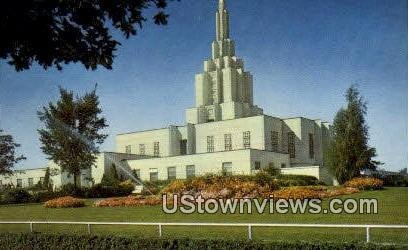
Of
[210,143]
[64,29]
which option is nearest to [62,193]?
[210,143]

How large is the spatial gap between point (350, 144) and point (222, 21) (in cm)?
5048

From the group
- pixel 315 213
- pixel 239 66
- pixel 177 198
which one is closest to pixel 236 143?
pixel 239 66

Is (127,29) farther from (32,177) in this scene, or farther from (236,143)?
(32,177)

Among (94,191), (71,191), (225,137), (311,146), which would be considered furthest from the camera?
(311,146)

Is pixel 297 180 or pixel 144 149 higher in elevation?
pixel 144 149

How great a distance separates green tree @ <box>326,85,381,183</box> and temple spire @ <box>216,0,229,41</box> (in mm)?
47989

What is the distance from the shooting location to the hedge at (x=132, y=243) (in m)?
10.3

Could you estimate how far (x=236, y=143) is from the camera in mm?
59938

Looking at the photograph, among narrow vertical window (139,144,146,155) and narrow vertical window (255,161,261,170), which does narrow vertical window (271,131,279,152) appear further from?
narrow vertical window (139,144,146,155)

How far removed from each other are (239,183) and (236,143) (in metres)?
33.8

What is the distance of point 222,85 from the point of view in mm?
77875

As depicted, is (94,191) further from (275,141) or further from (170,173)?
(275,141)

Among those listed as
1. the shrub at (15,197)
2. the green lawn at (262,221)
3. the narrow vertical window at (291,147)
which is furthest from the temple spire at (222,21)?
the green lawn at (262,221)

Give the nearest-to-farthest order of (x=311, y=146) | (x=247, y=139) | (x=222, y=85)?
(x=247, y=139) → (x=311, y=146) → (x=222, y=85)
